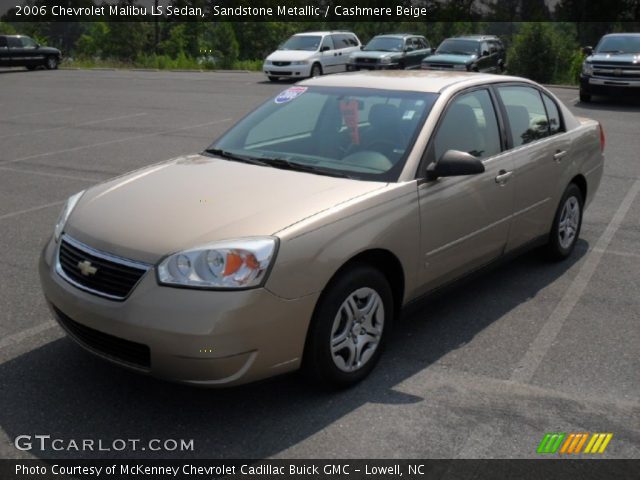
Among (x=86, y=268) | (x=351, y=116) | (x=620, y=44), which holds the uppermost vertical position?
(x=620, y=44)

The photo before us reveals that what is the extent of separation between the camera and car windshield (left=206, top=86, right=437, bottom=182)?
4613 millimetres

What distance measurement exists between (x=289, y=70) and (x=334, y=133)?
73.5 feet

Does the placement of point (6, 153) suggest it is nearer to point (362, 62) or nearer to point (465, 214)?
point (465, 214)

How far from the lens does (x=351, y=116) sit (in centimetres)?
502

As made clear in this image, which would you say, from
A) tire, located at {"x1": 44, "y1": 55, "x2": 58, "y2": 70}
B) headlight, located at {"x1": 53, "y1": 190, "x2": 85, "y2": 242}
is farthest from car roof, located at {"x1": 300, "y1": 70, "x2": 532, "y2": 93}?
tire, located at {"x1": 44, "y1": 55, "x2": 58, "y2": 70}

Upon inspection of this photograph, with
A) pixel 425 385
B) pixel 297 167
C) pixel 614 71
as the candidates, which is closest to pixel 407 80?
pixel 297 167

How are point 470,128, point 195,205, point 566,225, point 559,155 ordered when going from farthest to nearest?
point 566,225 → point 559,155 → point 470,128 → point 195,205

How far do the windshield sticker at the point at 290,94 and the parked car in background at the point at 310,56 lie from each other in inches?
812

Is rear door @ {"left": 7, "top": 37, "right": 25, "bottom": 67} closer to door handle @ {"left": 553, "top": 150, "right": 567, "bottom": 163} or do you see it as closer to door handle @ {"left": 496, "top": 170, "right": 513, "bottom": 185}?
door handle @ {"left": 553, "top": 150, "right": 567, "bottom": 163}

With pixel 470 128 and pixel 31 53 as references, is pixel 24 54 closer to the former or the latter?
pixel 31 53

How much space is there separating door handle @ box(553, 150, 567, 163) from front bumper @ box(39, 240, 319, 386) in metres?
2.99

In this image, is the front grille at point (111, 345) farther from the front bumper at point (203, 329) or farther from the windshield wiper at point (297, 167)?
the windshield wiper at point (297, 167)

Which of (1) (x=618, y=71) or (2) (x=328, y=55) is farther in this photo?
(2) (x=328, y=55)

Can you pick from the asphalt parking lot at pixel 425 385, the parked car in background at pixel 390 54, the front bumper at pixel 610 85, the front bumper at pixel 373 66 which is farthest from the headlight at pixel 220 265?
the front bumper at pixel 373 66
